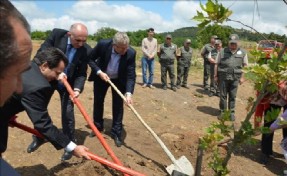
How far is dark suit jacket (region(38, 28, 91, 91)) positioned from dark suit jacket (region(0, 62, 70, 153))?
163cm

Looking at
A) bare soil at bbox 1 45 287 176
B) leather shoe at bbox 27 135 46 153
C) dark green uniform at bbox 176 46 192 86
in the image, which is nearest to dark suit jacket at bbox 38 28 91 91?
leather shoe at bbox 27 135 46 153

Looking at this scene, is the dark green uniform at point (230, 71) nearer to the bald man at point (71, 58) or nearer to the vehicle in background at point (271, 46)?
the bald man at point (71, 58)

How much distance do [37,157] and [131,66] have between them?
2000 mm

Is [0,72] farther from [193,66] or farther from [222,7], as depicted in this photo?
[193,66]

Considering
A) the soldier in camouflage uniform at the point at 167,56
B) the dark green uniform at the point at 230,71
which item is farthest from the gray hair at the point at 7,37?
the soldier in camouflage uniform at the point at 167,56

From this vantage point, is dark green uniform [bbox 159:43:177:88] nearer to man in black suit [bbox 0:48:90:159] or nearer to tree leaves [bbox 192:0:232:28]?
man in black suit [bbox 0:48:90:159]

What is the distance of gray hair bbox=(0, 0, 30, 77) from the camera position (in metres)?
0.80

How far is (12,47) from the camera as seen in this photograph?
0.83 m

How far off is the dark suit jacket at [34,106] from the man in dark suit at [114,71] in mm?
1923

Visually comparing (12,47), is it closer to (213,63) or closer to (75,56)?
(75,56)

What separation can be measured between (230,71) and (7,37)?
781 cm

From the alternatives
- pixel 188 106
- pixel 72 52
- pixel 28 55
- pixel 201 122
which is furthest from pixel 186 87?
pixel 28 55

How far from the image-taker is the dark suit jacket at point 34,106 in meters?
3.07

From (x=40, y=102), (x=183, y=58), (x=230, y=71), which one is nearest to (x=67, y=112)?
(x=40, y=102)
